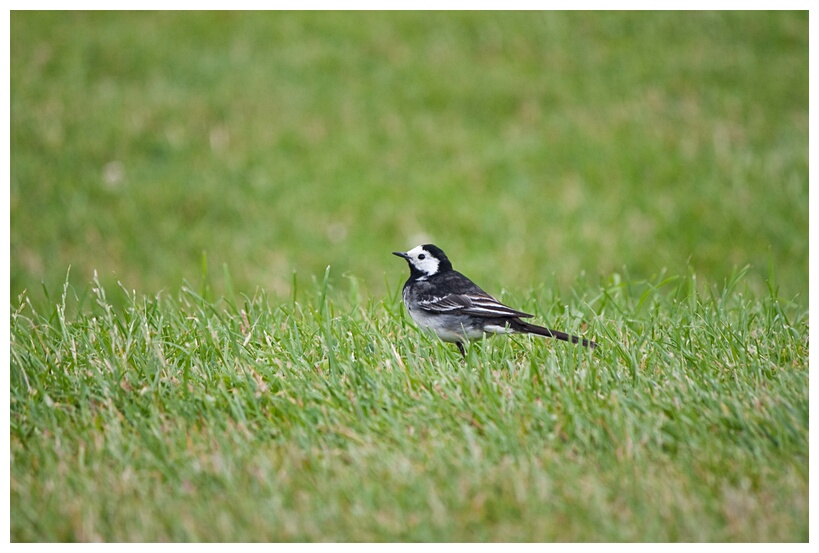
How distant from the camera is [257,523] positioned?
314 centimetres

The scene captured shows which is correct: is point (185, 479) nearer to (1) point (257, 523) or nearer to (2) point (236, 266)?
(1) point (257, 523)

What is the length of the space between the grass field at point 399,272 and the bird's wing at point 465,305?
23 centimetres

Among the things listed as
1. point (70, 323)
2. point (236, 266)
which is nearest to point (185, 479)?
point (70, 323)

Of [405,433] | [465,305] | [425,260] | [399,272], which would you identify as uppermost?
[399,272]

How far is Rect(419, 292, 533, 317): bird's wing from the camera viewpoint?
418 centimetres

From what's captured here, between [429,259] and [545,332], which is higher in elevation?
[429,259]

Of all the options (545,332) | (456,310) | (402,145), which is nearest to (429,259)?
(456,310)

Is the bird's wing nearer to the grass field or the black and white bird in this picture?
the black and white bird

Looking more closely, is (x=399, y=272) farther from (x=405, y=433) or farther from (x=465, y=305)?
(x=405, y=433)

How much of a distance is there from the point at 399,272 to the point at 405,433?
586 cm

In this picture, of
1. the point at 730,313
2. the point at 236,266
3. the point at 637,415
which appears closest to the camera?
the point at 637,415

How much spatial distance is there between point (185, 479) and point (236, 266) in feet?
20.4

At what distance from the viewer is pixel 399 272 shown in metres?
9.38
